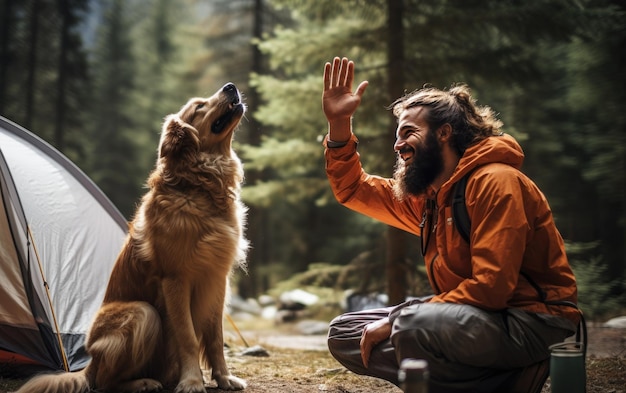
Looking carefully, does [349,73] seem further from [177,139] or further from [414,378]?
→ [414,378]

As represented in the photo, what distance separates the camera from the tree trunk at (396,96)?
19.1 feet

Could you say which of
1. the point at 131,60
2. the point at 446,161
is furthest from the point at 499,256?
the point at 131,60

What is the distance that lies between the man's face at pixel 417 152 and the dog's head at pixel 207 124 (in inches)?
50.5

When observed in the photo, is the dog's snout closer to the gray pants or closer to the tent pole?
the tent pole

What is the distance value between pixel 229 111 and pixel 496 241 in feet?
6.79

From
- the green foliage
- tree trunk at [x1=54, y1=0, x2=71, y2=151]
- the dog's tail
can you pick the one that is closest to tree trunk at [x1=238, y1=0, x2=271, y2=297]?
tree trunk at [x1=54, y1=0, x2=71, y2=151]

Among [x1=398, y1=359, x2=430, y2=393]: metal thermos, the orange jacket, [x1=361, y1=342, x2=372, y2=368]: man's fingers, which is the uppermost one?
the orange jacket

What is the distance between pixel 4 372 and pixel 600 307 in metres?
7.32

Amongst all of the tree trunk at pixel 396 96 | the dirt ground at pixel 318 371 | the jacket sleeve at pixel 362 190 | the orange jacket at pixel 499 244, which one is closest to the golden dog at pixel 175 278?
the dirt ground at pixel 318 371

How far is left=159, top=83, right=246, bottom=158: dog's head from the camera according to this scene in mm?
3549

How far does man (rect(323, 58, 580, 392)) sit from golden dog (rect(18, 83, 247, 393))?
962 mm

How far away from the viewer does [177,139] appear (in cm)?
352

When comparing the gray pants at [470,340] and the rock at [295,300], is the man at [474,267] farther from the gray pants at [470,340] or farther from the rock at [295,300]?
the rock at [295,300]

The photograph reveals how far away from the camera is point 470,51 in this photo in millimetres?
6195
